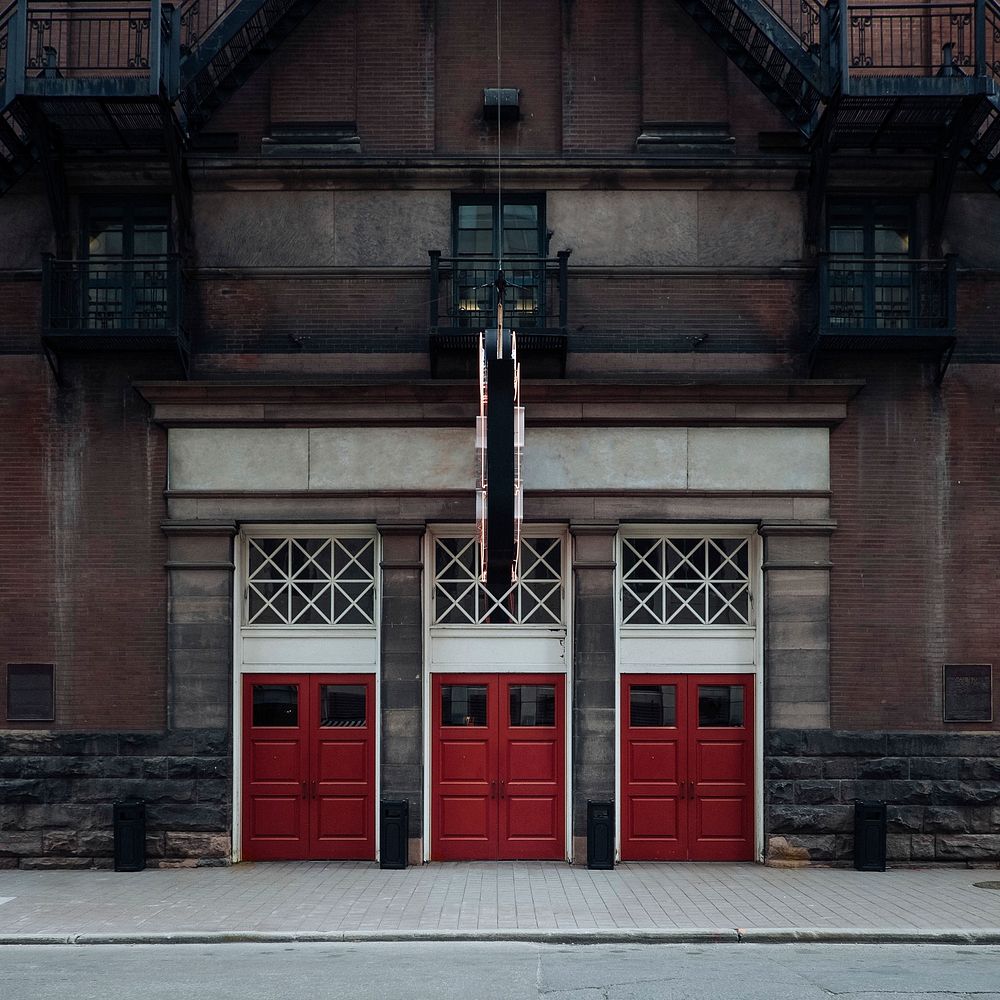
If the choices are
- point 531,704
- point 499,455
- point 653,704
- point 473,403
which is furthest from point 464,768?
point 473,403

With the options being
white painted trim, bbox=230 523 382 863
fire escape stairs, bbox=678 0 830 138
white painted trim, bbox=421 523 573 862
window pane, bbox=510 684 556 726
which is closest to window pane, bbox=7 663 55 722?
white painted trim, bbox=230 523 382 863

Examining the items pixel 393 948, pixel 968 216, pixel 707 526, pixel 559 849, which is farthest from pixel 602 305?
pixel 393 948

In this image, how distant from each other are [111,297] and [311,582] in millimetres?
4654

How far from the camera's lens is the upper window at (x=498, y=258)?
1502cm

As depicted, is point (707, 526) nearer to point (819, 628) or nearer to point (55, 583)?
point (819, 628)

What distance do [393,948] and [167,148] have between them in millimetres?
9981

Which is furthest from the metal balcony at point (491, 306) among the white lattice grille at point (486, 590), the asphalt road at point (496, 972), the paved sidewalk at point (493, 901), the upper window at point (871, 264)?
the asphalt road at point (496, 972)

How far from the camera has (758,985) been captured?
9.69 m

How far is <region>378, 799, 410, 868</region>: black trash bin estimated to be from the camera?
47.4 feet

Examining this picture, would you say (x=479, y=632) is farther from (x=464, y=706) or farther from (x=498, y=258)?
(x=498, y=258)

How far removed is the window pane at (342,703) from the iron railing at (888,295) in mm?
7761

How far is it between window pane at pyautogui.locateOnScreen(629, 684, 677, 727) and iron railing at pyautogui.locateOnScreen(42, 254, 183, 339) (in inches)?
300

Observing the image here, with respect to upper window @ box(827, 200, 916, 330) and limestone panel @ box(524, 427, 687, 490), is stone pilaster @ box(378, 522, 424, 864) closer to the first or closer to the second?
limestone panel @ box(524, 427, 687, 490)

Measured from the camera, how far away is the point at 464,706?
1528 cm
